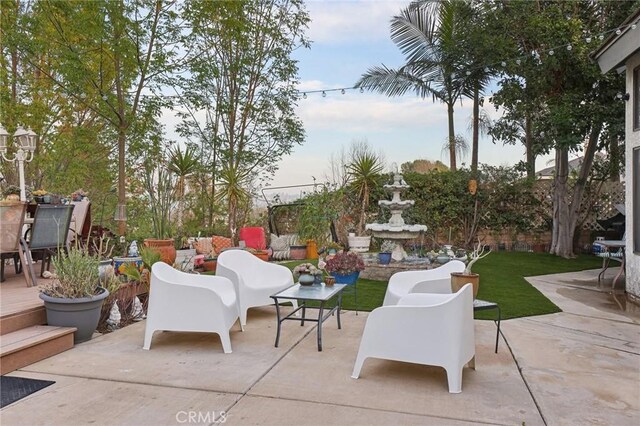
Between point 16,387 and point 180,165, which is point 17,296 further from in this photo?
point 180,165

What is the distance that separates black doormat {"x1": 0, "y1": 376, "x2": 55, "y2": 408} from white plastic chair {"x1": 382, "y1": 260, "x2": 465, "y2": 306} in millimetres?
2660

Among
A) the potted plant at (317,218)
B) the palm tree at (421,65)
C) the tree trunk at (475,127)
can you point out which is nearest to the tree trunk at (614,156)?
the tree trunk at (475,127)

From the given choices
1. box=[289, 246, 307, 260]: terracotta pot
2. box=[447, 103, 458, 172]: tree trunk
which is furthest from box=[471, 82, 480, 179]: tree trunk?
box=[289, 246, 307, 260]: terracotta pot

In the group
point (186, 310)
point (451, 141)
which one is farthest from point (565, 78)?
point (186, 310)

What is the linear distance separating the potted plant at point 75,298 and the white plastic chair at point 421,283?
2456 millimetres

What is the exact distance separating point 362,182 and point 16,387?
7.54 meters

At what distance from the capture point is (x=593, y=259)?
9352 mm

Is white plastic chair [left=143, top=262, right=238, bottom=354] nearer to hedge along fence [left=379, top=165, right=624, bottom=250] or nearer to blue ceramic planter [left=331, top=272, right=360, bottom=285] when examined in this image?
blue ceramic planter [left=331, top=272, right=360, bottom=285]

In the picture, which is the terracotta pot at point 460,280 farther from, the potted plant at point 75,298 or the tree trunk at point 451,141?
the tree trunk at point 451,141

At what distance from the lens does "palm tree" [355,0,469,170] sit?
11164 mm

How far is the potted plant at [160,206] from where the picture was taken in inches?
233

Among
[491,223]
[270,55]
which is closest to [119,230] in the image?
[270,55]

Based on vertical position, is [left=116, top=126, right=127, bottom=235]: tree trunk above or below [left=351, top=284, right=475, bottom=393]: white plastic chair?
above

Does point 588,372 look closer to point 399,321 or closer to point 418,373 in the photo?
point 418,373
